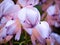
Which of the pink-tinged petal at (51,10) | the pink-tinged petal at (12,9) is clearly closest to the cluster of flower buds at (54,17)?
the pink-tinged petal at (51,10)

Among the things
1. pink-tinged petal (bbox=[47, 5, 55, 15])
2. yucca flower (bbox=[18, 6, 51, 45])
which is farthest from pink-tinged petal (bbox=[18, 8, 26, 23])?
pink-tinged petal (bbox=[47, 5, 55, 15])

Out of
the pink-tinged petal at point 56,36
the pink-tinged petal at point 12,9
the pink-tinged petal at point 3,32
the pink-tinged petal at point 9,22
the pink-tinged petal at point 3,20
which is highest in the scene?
the pink-tinged petal at point 12,9

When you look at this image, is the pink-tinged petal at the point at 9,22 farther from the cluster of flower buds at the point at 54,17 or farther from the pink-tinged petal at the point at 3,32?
the cluster of flower buds at the point at 54,17

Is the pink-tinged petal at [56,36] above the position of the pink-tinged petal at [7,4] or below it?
below

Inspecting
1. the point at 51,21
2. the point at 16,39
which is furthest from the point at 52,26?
the point at 16,39

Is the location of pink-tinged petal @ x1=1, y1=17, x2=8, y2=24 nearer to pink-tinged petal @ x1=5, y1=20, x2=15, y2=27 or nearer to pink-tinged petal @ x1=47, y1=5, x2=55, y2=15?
pink-tinged petal @ x1=5, y1=20, x2=15, y2=27

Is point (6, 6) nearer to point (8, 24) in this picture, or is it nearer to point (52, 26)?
point (8, 24)
